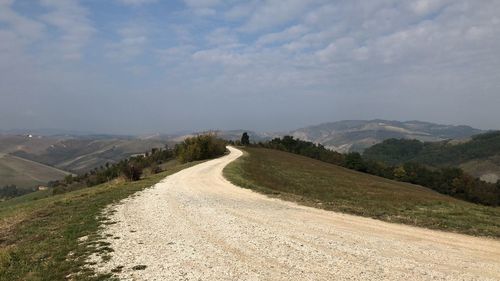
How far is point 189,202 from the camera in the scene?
25.5m

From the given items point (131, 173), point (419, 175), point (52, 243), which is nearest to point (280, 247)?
point (52, 243)

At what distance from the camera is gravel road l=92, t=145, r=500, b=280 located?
1180 centimetres

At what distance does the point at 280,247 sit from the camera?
14.4 metres

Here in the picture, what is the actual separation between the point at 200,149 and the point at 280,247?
62237 mm

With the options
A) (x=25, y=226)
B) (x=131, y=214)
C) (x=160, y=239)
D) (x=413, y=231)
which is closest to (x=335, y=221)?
(x=413, y=231)

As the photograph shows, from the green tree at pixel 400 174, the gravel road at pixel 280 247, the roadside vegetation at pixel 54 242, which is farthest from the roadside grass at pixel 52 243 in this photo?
the green tree at pixel 400 174

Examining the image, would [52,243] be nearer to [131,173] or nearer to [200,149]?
[131,173]

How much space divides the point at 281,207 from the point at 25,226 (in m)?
13.3

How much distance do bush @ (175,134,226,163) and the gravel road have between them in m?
51.6

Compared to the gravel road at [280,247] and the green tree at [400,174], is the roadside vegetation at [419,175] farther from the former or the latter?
the gravel road at [280,247]

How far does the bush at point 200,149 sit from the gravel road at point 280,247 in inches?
2032

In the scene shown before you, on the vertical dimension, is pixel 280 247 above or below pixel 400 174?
above

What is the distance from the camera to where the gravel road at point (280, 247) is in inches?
464

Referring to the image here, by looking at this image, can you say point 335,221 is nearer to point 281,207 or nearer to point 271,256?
point 281,207
